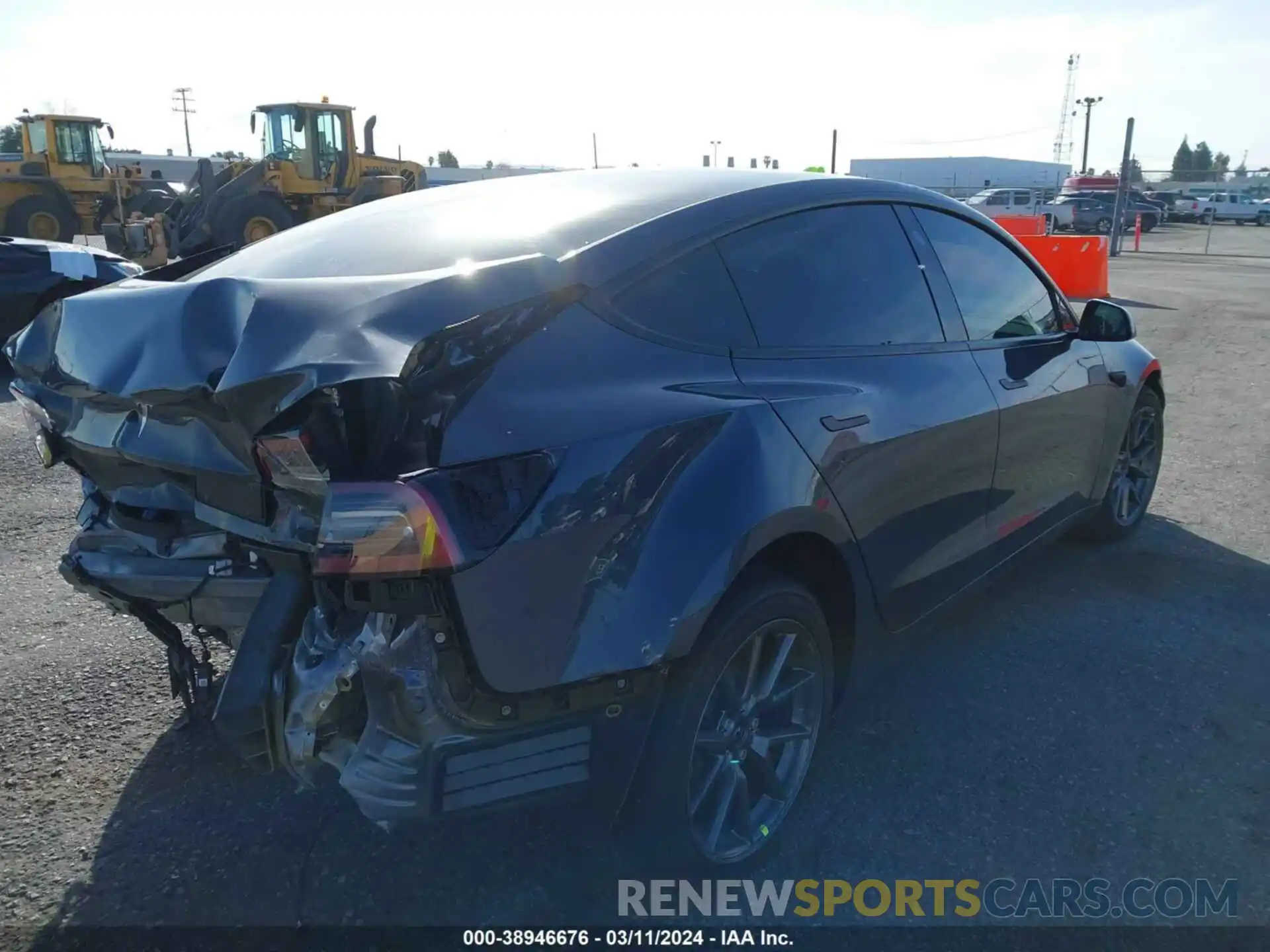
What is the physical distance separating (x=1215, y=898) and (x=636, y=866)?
1.53 meters

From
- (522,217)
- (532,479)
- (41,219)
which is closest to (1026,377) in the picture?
(522,217)

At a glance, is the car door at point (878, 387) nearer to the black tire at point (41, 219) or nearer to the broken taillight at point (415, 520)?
the broken taillight at point (415, 520)

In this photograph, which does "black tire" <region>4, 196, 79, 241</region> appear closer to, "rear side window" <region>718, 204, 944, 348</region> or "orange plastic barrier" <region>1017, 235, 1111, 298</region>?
"orange plastic barrier" <region>1017, 235, 1111, 298</region>

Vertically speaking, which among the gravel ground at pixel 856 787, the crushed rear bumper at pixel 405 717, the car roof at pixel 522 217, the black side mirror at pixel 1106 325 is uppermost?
the car roof at pixel 522 217

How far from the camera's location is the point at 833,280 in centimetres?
306

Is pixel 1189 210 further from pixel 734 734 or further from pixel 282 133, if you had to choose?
pixel 734 734

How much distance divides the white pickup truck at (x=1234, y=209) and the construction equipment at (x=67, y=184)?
46903mm

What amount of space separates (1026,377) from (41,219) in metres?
21.3

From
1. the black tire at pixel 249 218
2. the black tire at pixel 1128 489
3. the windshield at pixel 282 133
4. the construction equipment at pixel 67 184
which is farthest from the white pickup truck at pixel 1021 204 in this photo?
the black tire at pixel 1128 489

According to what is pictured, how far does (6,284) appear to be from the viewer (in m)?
9.09

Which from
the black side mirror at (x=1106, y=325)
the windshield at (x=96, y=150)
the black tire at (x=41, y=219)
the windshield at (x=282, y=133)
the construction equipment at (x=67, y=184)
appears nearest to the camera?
the black side mirror at (x=1106, y=325)

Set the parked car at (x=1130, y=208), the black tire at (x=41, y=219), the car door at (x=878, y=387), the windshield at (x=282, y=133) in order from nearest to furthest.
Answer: the car door at (x=878, y=387) → the windshield at (x=282, y=133) → the black tire at (x=41, y=219) → the parked car at (x=1130, y=208)

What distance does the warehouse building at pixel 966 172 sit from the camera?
53.0 metres

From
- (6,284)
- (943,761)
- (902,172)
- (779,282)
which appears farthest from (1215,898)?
(902,172)
